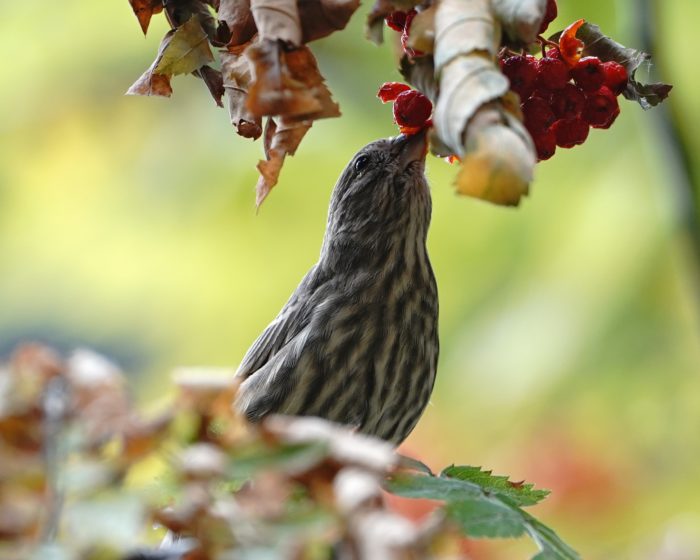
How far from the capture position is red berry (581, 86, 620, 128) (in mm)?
1865

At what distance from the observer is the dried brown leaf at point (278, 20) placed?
1.56 meters

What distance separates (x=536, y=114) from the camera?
1.85 metres

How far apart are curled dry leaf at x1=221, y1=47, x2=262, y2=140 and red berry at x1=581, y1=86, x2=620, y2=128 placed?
1.74ft

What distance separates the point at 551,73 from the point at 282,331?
1.51 m

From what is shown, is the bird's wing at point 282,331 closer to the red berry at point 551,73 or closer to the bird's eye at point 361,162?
the bird's eye at point 361,162

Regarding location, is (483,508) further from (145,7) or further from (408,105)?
(145,7)

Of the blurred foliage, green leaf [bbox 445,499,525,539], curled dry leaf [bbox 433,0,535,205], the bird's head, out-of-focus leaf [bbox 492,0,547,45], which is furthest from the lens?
the bird's head

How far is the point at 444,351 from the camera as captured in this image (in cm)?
459

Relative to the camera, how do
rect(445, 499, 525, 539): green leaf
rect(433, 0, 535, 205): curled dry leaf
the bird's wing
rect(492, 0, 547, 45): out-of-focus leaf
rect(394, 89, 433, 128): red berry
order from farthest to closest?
1. the bird's wing
2. rect(394, 89, 433, 128): red berry
3. rect(445, 499, 525, 539): green leaf
4. rect(492, 0, 547, 45): out-of-focus leaf
5. rect(433, 0, 535, 205): curled dry leaf

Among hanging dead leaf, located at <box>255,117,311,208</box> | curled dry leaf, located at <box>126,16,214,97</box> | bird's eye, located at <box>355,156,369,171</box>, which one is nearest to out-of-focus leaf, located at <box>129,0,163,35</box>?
curled dry leaf, located at <box>126,16,214,97</box>

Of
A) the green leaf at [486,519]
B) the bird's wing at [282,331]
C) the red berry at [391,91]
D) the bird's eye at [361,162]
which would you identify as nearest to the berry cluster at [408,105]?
the red berry at [391,91]

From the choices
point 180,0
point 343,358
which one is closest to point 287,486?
point 180,0

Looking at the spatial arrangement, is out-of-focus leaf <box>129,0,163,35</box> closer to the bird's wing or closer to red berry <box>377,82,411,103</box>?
red berry <box>377,82,411,103</box>

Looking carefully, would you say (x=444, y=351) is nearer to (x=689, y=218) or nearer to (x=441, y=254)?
(x=441, y=254)
